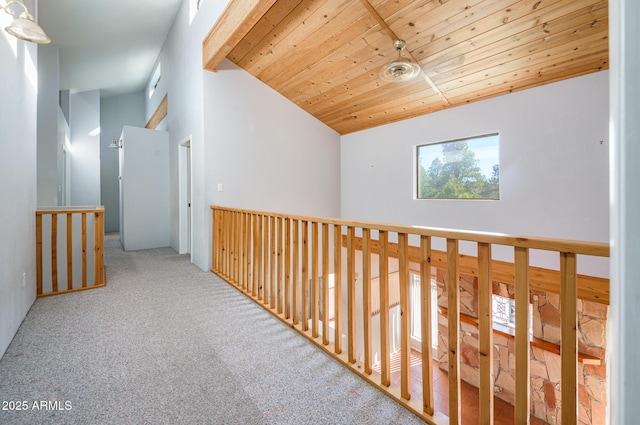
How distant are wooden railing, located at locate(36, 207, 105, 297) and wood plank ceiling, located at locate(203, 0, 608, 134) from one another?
2419mm

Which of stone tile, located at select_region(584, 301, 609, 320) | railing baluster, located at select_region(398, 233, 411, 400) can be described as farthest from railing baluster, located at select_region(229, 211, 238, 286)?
stone tile, located at select_region(584, 301, 609, 320)

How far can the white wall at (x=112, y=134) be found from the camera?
8.12 metres

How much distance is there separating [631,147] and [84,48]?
7461mm

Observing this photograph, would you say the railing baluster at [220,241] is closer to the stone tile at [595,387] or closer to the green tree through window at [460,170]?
the green tree through window at [460,170]

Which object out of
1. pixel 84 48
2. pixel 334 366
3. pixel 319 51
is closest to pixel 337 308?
pixel 334 366

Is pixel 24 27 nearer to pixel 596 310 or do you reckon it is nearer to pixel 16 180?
pixel 16 180

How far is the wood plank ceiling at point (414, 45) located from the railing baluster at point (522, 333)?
2.44m

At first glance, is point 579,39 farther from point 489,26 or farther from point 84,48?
point 84,48

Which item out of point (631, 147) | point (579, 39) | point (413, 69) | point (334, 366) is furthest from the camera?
point (413, 69)

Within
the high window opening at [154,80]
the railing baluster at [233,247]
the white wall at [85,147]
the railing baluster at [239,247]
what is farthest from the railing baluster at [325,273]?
the white wall at [85,147]

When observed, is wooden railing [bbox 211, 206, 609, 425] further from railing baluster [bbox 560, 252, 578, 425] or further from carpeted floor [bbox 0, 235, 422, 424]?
carpeted floor [bbox 0, 235, 422, 424]

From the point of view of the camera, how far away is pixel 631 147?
59cm

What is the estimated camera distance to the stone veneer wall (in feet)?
11.6

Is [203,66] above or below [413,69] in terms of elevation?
above
